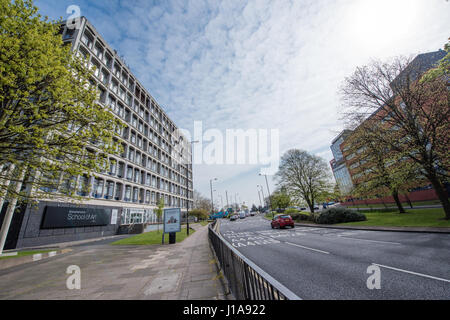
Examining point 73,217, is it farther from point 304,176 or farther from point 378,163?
point 304,176

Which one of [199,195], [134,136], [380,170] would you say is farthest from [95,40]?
[199,195]

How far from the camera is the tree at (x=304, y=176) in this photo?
30.7 meters

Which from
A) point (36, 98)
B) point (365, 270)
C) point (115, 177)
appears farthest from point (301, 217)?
point (115, 177)

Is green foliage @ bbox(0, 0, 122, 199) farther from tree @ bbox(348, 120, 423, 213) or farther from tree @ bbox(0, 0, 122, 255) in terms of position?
tree @ bbox(348, 120, 423, 213)

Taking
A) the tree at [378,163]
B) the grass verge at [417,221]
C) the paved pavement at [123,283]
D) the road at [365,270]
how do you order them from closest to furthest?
the road at [365,270] → the paved pavement at [123,283] → the grass verge at [417,221] → the tree at [378,163]

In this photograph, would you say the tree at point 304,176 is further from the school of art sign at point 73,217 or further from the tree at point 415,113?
the school of art sign at point 73,217

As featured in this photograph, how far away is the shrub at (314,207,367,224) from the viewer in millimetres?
18406

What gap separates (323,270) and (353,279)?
972 mm

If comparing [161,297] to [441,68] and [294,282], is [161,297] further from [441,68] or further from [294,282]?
[441,68]

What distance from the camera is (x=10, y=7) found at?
631 centimetres

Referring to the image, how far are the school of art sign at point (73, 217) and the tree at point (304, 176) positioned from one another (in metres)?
30.1

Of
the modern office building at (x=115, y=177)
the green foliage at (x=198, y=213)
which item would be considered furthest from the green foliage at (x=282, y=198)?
the green foliage at (x=198, y=213)

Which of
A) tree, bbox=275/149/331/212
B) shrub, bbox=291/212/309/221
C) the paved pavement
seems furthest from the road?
tree, bbox=275/149/331/212

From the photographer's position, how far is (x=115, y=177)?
86.7ft
